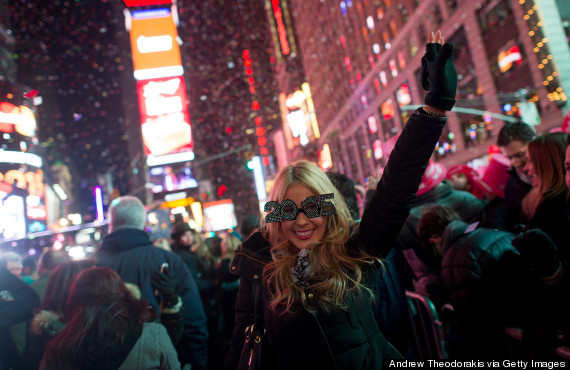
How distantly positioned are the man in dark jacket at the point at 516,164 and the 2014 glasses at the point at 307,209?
2.96 metres

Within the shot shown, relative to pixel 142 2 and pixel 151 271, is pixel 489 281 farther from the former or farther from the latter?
pixel 142 2

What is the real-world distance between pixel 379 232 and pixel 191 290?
2395 mm

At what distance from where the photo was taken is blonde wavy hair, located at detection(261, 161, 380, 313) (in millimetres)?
1894

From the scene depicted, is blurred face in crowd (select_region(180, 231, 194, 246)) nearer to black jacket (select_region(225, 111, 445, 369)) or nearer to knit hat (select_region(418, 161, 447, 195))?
knit hat (select_region(418, 161, 447, 195))

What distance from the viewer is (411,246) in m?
4.22

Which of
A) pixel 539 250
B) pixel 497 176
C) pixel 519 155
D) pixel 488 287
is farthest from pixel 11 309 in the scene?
pixel 497 176

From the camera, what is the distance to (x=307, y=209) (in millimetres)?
2078

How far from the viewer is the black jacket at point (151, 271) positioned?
3449 millimetres

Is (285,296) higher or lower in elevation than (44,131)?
lower

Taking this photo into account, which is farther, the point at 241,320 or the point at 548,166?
the point at 548,166

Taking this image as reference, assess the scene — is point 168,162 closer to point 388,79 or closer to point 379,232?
point 379,232

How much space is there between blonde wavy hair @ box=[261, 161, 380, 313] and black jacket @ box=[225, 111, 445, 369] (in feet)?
0.18

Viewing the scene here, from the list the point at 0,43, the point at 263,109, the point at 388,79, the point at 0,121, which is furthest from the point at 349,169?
the point at 0,121

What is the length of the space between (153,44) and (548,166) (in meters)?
16.6
